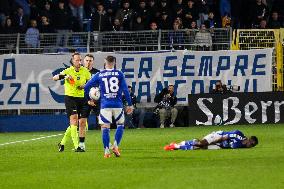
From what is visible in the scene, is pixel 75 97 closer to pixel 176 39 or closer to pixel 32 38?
pixel 176 39

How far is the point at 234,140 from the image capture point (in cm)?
2041

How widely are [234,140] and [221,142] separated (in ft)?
0.93

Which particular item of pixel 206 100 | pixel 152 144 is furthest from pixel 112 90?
pixel 206 100

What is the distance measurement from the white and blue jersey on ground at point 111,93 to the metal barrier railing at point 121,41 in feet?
41.3

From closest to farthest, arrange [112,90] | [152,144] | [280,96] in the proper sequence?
[112,90]
[152,144]
[280,96]

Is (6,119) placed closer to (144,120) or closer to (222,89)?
(144,120)

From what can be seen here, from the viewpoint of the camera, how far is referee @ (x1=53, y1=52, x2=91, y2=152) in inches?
851

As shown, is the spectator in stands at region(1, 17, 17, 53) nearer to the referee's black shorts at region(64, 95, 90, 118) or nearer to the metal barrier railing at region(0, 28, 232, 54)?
the metal barrier railing at region(0, 28, 232, 54)

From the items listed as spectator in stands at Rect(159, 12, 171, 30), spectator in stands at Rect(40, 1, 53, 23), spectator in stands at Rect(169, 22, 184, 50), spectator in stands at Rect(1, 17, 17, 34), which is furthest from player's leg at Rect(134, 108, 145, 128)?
spectator in stands at Rect(1, 17, 17, 34)

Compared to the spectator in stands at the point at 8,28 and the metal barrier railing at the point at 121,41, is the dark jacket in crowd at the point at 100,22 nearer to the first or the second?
the metal barrier railing at the point at 121,41

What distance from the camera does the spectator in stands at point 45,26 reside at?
33094mm

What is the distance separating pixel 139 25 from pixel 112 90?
46.2 feet

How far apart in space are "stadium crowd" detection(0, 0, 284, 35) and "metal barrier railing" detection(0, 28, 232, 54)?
447 mm

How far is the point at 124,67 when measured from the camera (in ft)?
108
